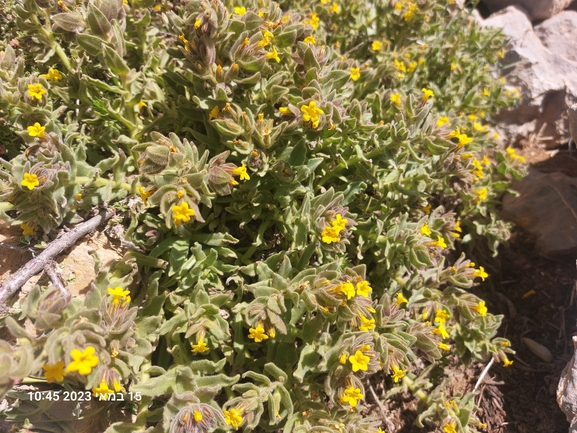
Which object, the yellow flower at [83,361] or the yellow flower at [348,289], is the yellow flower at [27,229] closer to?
the yellow flower at [83,361]

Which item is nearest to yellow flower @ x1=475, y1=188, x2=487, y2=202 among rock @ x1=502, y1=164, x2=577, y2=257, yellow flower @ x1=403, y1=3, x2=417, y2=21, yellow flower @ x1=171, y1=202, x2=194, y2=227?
rock @ x1=502, y1=164, x2=577, y2=257

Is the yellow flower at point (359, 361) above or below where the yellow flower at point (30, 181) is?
below

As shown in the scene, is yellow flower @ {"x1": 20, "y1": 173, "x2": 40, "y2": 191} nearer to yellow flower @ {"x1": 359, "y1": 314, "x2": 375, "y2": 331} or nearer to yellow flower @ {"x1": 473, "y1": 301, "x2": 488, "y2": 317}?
yellow flower @ {"x1": 359, "y1": 314, "x2": 375, "y2": 331}

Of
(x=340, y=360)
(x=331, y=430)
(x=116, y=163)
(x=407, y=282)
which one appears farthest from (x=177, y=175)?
(x=407, y=282)

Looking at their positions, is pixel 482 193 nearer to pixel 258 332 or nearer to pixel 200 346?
pixel 258 332

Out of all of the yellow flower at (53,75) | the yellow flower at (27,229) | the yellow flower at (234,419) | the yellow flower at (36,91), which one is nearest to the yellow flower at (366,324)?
the yellow flower at (234,419)

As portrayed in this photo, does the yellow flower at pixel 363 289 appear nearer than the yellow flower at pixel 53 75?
Yes

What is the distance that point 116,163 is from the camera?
3713mm

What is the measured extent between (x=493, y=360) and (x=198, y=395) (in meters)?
3.57

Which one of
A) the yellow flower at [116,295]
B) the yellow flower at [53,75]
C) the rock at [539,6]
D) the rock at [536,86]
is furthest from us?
the rock at [539,6]

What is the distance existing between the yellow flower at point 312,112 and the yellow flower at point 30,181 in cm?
208

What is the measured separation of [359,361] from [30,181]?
2767 mm

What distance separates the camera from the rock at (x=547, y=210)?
5312mm

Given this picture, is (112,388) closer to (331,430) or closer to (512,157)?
(331,430)
